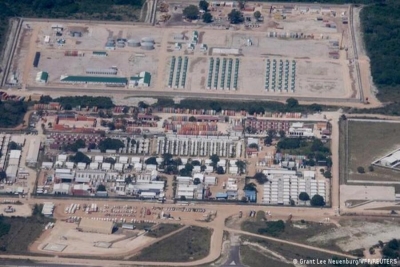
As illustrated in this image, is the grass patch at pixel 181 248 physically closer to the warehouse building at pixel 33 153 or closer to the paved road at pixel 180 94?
the warehouse building at pixel 33 153

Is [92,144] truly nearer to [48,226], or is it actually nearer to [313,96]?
[48,226]

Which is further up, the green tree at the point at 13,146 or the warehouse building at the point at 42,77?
the warehouse building at the point at 42,77

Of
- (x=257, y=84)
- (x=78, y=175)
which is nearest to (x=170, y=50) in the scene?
(x=257, y=84)

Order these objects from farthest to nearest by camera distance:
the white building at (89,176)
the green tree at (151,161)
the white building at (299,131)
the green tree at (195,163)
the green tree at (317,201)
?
the white building at (299,131) → the green tree at (151,161) → the green tree at (195,163) → the white building at (89,176) → the green tree at (317,201)

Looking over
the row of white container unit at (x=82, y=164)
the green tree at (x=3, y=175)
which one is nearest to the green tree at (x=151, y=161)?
the row of white container unit at (x=82, y=164)

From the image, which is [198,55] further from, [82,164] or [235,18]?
[82,164]

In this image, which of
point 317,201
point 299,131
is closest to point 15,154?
point 299,131
